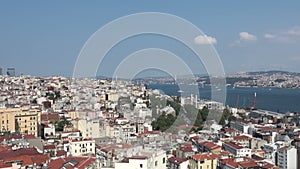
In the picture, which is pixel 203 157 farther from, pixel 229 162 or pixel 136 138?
pixel 136 138

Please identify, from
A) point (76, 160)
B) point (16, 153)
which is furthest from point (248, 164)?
point (16, 153)

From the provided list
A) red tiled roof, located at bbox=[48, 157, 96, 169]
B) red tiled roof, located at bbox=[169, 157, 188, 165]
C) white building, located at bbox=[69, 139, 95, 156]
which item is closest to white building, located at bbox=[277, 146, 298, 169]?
red tiled roof, located at bbox=[169, 157, 188, 165]

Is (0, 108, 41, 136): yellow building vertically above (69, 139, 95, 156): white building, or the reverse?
(0, 108, 41, 136): yellow building

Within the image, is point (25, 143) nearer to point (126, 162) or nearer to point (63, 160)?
point (63, 160)

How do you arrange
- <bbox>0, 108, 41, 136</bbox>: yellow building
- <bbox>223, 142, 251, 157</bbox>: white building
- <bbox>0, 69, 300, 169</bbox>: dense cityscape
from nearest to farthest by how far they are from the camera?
<bbox>0, 69, 300, 169</bbox>: dense cityscape, <bbox>223, 142, 251, 157</bbox>: white building, <bbox>0, 108, 41, 136</bbox>: yellow building

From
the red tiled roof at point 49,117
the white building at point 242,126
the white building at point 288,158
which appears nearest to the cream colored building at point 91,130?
the red tiled roof at point 49,117

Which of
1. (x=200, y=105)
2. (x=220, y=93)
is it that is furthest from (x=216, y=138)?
(x=220, y=93)

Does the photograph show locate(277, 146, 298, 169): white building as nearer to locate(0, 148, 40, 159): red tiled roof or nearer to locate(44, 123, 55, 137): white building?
locate(0, 148, 40, 159): red tiled roof
